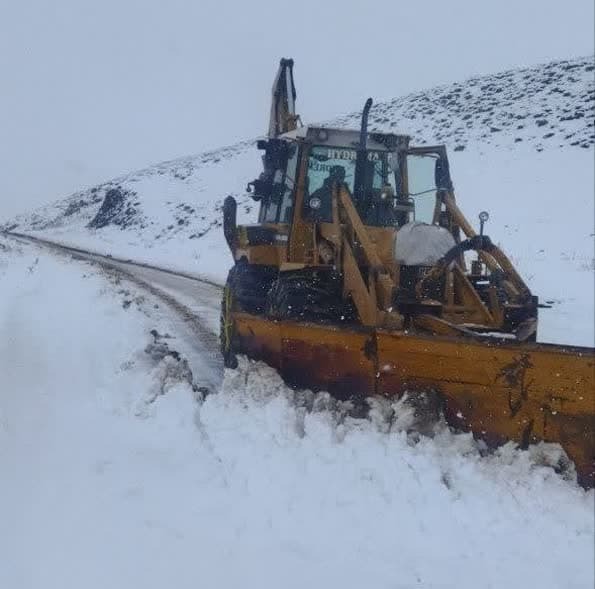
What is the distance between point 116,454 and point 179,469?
0.51 m

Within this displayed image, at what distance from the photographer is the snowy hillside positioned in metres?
11.7

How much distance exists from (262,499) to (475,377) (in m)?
1.55

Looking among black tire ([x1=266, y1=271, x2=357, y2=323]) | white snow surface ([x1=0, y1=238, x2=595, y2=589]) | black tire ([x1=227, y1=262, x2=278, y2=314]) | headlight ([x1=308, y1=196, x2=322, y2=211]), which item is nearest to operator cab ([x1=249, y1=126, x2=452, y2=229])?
headlight ([x1=308, y1=196, x2=322, y2=211])

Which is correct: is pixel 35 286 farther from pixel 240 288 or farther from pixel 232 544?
pixel 232 544

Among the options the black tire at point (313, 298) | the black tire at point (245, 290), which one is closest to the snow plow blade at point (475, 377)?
the black tire at point (313, 298)

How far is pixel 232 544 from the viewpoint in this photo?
321 centimetres

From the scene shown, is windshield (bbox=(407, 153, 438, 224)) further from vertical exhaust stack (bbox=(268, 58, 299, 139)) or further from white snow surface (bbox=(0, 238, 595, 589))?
white snow surface (bbox=(0, 238, 595, 589))

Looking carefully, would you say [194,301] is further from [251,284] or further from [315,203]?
[315,203]

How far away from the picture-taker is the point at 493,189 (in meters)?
17.1

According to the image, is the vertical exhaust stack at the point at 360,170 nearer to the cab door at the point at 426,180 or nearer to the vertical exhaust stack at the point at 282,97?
the cab door at the point at 426,180

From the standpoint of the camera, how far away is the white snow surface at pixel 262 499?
3.02 metres

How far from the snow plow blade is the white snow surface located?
0.50 ft

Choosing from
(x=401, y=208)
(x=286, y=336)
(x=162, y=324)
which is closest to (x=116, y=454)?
(x=286, y=336)

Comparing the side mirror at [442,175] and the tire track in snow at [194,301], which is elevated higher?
the side mirror at [442,175]
